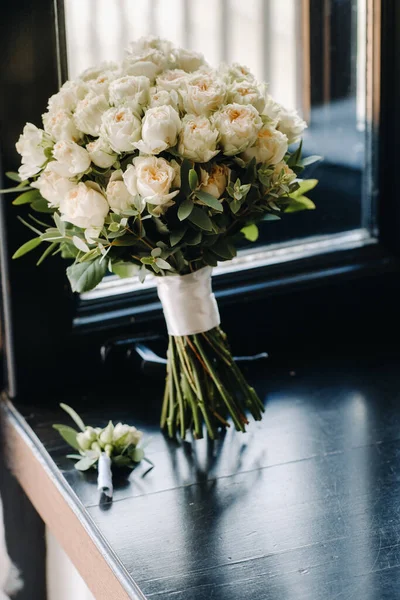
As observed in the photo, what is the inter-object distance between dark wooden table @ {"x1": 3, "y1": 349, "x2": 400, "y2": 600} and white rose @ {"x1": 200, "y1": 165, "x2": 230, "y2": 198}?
38cm

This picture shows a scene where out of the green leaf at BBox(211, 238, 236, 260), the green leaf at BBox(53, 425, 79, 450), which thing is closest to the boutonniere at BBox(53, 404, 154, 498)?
the green leaf at BBox(53, 425, 79, 450)

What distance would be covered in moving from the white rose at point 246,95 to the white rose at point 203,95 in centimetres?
2

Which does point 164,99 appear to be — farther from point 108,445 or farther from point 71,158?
point 108,445

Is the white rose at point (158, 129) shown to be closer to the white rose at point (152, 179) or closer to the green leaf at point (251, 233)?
the white rose at point (152, 179)

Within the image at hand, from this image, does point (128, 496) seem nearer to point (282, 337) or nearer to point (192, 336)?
point (192, 336)

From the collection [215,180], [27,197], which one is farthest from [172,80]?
[27,197]

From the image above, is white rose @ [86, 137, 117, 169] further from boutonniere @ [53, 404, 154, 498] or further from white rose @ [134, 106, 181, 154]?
boutonniere @ [53, 404, 154, 498]

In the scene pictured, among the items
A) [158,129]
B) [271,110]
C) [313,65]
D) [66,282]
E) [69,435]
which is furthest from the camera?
[313,65]

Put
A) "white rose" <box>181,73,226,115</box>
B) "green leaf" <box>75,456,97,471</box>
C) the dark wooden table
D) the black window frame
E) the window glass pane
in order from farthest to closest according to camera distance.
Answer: the window glass pane → the black window frame → "green leaf" <box>75,456,97,471</box> → "white rose" <box>181,73,226,115</box> → the dark wooden table

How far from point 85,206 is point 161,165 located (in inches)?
4.1

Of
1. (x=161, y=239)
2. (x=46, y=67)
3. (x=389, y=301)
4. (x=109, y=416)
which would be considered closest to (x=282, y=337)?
(x=389, y=301)

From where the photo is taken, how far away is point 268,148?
3.50 feet

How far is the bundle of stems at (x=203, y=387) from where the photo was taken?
1204 mm

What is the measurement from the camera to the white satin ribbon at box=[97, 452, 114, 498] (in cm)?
110
